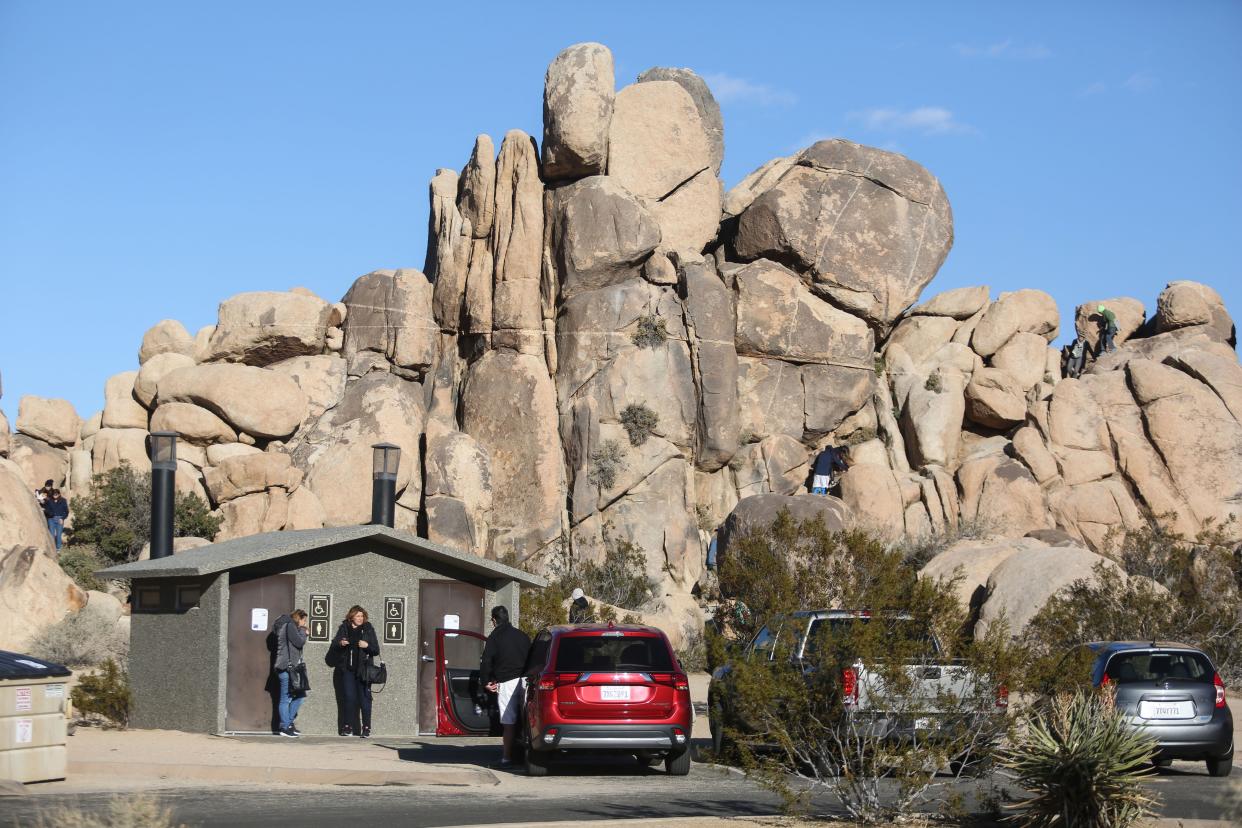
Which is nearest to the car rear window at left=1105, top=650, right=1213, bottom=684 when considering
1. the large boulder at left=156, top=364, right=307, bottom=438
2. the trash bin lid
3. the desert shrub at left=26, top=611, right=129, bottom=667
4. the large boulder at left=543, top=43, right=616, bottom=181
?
the trash bin lid

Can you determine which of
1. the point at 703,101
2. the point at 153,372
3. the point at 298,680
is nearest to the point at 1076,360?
the point at 703,101

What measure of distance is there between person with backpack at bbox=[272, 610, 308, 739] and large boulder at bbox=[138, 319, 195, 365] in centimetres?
2882

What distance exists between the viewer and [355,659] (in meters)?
21.0

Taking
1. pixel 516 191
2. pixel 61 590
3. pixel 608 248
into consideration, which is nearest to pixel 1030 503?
pixel 608 248

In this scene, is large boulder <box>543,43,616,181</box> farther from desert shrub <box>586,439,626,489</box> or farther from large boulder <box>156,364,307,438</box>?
large boulder <box>156,364,307,438</box>

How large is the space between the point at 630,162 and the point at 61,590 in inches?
917

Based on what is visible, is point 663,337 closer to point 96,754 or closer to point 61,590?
point 61,590

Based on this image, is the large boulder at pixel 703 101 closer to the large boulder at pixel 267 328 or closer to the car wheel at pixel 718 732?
the large boulder at pixel 267 328

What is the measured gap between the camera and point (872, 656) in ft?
39.3

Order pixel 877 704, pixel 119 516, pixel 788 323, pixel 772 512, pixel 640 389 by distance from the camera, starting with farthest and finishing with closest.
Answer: pixel 788 323 < pixel 640 389 < pixel 119 516 < pixel 772 512 < pixel 877 704

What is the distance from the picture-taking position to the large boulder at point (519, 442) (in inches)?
1708

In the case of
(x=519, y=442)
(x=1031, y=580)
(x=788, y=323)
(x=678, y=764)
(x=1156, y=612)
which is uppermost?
(x=788, y=323)

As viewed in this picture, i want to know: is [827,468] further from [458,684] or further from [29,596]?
[458,684]

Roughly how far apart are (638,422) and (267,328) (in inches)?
470
